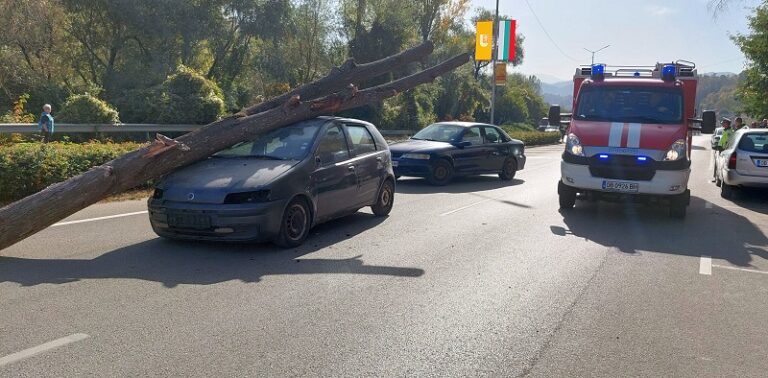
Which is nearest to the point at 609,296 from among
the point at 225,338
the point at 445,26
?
the point at 225,338

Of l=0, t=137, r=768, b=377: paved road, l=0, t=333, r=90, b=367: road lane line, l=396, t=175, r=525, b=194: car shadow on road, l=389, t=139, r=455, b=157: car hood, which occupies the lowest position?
l=396, t=175, r=525, b=194: car shadow on road

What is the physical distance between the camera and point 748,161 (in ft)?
43.8

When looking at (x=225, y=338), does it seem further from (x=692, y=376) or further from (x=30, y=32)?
(x=30, y=32)

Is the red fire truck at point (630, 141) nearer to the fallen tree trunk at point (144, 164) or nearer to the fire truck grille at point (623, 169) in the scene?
the fire truck grille at point (623, 169)

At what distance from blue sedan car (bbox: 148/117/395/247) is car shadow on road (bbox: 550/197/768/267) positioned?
3115 mm

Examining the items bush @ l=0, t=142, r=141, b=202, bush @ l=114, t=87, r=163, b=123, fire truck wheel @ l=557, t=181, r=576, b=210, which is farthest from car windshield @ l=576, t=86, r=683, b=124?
bush @ l=114, t=87, r=163, b=123

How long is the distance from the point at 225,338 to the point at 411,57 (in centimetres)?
766

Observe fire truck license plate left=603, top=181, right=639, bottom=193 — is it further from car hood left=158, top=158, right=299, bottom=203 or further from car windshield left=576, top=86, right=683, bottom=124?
car hood left=158, top=158, right=299, bottom=203

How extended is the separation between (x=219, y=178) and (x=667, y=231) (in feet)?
21.5

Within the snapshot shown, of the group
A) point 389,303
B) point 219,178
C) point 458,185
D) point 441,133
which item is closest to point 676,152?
point 458,185

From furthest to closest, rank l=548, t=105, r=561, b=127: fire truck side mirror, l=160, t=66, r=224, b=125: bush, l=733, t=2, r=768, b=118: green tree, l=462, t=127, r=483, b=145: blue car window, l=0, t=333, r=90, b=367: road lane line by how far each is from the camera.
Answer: l=733, t=2, r=768, b=118: green tree
l=160, t=66, r=224, b=125: bush
l=462, t=127, r=483, b=145: blue car window
l=548, t=105, r=561, b=127: fire truck side mirror
l=0, t=333, r=90, b=367: road lane line

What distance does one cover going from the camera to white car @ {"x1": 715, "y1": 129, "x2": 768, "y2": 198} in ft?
43.4

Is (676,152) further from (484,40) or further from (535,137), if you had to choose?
(535,137)

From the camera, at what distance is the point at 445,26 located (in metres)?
52.7
